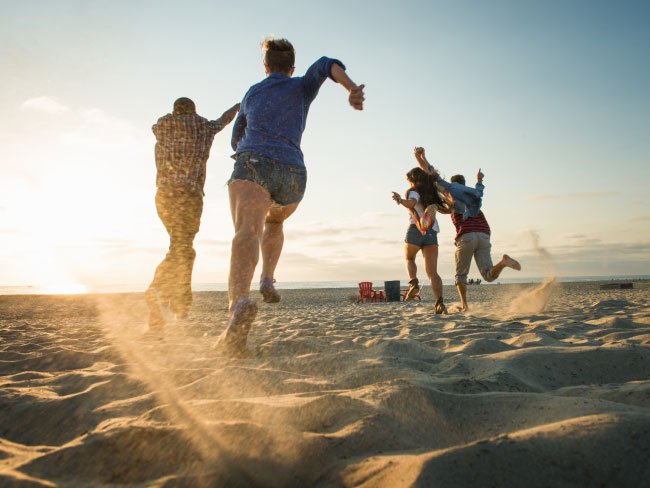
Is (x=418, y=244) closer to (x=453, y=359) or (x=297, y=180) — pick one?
(x=297, y=180)

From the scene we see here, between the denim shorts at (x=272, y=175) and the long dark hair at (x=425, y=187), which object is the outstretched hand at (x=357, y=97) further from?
the long dark hair at (x=425, y=187)

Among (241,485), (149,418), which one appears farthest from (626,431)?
(149,418)

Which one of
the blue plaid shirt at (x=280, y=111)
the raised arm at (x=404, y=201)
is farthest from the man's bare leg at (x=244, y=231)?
the raised arm at (x=404, y=201)

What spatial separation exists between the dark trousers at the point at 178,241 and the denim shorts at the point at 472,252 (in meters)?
3.58

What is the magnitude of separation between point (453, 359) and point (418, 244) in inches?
131

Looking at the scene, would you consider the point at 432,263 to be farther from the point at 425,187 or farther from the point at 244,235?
the point at 244,235

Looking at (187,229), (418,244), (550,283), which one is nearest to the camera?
(187,229)

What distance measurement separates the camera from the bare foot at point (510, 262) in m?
4.49

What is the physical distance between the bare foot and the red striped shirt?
673 millimetres

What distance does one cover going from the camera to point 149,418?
114 centimetres

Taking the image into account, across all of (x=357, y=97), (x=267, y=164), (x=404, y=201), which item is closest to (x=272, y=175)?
(x=267, y=164)

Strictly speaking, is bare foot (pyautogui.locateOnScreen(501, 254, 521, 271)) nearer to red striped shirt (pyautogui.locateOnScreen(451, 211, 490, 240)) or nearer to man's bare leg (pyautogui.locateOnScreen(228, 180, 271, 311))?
red striped shirt (pyautogui.locateOnScreen(451, 211, 490, 240))

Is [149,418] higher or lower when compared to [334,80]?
lower

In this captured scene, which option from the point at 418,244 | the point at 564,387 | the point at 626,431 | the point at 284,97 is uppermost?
the point at 284,97
